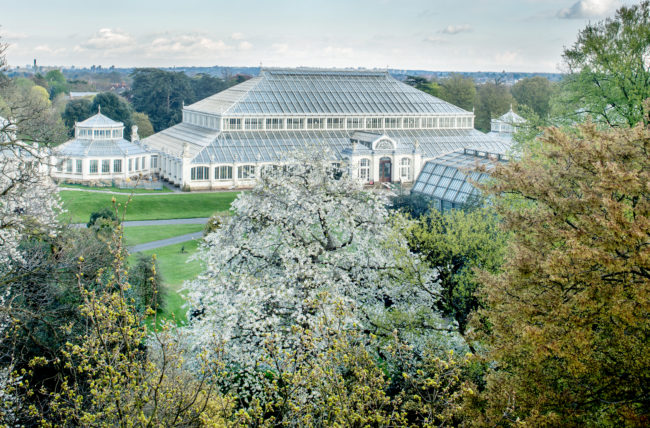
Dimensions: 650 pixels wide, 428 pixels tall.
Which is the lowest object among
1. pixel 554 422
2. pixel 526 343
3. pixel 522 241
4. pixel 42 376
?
pixel 42 376

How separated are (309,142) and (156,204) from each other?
787 inches

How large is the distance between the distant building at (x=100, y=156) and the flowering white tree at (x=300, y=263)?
4921 cm

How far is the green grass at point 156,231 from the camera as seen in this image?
1897 inches

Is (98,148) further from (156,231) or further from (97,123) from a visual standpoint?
(156,231)

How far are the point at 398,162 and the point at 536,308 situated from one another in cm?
5736

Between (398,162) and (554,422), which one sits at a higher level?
(398,162)

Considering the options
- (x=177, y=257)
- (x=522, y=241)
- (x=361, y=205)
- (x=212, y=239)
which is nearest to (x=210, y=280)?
(x=212, y=239)

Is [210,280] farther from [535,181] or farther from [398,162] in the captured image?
[398,162]

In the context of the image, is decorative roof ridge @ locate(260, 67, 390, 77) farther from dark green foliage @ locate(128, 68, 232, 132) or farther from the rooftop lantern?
dark green foliage @ locate(128, 68, 232, 132)

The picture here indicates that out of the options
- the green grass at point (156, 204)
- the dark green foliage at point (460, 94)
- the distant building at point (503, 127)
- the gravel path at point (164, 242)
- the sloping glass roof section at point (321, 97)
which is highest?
the dark green foliage at point (460, 94)

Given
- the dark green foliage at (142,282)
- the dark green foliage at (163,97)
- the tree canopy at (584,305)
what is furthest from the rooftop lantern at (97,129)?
the tree canopy at (584,305)

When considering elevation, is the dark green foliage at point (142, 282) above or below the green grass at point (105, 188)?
below

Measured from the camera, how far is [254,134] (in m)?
71.8

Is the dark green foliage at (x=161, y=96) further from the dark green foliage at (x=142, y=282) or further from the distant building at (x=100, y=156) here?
the dark green foliage at (x=142, y=282)
